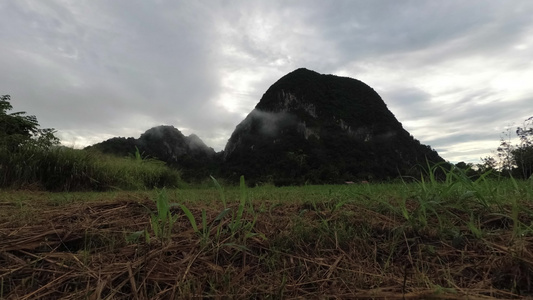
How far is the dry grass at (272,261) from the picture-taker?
117 cm

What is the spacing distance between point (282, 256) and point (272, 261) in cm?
9

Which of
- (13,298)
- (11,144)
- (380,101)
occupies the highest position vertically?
(380,101)

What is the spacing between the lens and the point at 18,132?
9445 millimetres

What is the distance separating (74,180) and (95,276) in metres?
5.93

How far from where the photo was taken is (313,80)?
8412 cm

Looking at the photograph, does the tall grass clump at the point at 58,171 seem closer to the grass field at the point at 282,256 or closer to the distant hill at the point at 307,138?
the grass field at the point at 282,256

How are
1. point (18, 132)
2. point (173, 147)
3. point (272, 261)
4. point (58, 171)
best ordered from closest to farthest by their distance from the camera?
point (272, 261) → point (58, 171) → point (18, 132) → point (173, 147)

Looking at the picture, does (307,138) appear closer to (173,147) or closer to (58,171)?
(173,147)

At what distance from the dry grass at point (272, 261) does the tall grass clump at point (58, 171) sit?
14.5 ft

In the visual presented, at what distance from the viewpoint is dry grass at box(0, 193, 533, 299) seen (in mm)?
1165

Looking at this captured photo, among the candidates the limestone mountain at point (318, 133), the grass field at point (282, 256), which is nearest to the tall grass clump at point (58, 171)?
the grass field at point (282, 256)

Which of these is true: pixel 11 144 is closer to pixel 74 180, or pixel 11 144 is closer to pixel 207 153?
pixel 74 180

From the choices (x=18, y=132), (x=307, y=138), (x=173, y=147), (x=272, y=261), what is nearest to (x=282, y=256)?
(x=272, y=261)

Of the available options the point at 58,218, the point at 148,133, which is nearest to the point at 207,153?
the point at 148,133
